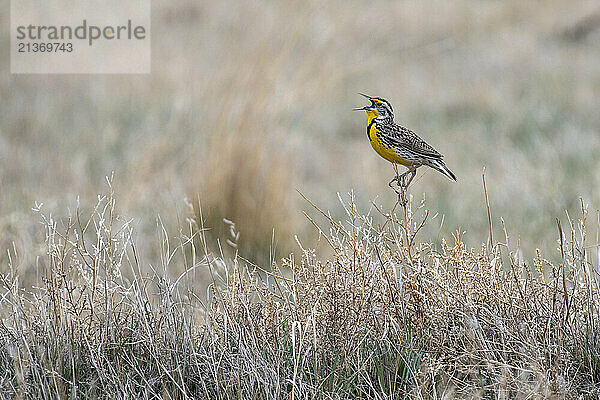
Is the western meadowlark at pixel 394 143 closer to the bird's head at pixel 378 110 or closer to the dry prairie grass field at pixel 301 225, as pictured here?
the bird's head at pixel 378 110

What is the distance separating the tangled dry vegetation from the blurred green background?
2.58 ft

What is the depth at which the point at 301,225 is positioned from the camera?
4109mm

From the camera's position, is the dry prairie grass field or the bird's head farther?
the dry prairie grass field

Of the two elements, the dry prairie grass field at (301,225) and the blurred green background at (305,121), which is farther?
the blurred green background at (305,121)

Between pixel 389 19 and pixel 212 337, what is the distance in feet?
22.0

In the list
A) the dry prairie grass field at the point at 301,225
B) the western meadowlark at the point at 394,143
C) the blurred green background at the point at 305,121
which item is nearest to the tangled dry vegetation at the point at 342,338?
the dry prairie grass field at the point at 301,225

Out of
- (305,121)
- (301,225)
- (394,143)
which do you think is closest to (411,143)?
(394,143)

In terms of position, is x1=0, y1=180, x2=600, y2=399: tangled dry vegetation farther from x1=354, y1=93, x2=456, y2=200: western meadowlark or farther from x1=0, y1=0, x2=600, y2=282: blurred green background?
x1=0, y1=0, x2=600, y2=282: blurred green background

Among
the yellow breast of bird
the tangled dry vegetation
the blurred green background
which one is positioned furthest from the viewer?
the blurred green background

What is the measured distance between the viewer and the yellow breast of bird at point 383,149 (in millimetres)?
1854

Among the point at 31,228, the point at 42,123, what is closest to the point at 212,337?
the point at 31,228

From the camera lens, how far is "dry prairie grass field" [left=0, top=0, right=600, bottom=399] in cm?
233

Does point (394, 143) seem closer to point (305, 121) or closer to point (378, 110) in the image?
point (378, 110)

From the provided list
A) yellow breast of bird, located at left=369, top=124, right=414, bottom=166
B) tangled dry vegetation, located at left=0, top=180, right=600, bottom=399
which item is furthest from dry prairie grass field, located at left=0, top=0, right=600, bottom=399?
yellow breast of bird, located at left=369, top=124, right=414, bottom=166
